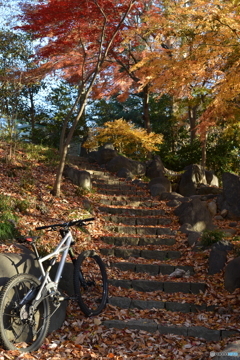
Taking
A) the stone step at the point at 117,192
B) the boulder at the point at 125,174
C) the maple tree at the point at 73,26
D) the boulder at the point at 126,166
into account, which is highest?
the maple tree at the point at 73,26

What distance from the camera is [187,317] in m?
4.89

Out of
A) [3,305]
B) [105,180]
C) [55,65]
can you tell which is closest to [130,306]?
[3,305]

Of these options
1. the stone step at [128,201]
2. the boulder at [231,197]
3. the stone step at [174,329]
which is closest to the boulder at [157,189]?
the stone step at [128,201]

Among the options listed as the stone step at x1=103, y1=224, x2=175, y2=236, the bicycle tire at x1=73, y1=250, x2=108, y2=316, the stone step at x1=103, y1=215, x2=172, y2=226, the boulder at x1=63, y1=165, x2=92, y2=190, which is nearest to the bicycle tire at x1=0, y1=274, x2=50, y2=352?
the bicycle tire at x1=73, y1=250, x2=108, y2=316

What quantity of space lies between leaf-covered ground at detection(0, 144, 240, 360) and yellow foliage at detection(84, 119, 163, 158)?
591 cm

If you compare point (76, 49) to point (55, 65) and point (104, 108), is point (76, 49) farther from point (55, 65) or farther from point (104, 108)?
point (104, 108)

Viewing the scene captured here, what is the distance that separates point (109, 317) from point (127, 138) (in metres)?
10.4

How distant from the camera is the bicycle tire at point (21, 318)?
349 cm

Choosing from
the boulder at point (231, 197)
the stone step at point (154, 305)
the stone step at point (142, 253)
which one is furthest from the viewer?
the boulder at point (231, 197)

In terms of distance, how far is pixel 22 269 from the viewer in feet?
13.9

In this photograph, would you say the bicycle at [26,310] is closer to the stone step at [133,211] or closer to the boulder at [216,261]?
the boulder at [216,261]

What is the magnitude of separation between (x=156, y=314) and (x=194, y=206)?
4.12 metres

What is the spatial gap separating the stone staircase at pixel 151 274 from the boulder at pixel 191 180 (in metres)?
2.52

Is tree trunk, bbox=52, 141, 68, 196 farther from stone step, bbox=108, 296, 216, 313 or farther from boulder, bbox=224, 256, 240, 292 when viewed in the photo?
boulder, bbox=224, 256, 240, 292
